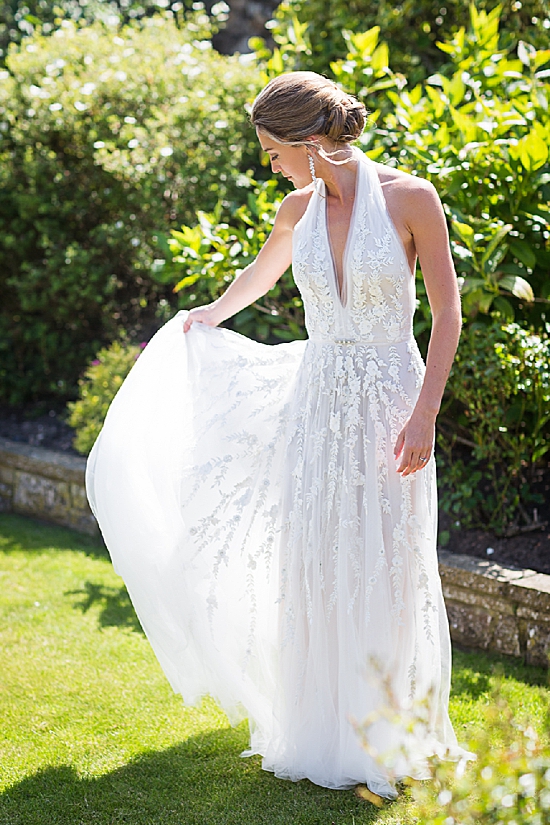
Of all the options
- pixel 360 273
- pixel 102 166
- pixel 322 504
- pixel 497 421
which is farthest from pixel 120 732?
pixel 102 166

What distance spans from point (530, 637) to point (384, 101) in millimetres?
2857

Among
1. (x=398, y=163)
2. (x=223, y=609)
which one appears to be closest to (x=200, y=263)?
(x=398, y=163)

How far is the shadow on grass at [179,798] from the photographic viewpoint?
2379mm

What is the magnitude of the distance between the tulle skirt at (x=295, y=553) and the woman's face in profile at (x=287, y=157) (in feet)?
1.63

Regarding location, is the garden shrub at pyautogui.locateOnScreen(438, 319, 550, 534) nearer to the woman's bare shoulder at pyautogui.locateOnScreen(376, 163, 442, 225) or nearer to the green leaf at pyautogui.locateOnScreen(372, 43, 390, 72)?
the woman's bare shoulder at pyautogui.locateOnScreen(376, 163, 442, 225)

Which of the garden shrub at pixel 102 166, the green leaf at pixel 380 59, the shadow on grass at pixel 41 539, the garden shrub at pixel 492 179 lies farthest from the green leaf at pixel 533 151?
the shadow on grass at pixel 41 539

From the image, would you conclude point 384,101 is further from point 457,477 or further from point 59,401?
point 59,401

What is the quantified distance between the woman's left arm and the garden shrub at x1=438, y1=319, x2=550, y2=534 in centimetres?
119

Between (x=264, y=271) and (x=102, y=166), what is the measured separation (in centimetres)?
335

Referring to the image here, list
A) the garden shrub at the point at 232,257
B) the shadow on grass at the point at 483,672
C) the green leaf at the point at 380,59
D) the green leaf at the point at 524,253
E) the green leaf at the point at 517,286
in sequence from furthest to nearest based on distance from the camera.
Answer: the green leaf at the point at 380,59
the garden shrub at the point at 232,257
the green leaf at the point at 524,253
the green leaf at the point at 517,286
the shadow on grass at the point at 483,672

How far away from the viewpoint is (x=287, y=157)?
7.82ft

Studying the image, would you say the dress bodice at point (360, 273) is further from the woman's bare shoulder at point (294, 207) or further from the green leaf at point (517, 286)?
the green leaf at point (517, 286)

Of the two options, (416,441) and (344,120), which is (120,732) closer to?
(416,441)

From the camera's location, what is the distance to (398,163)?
3.80 metres
